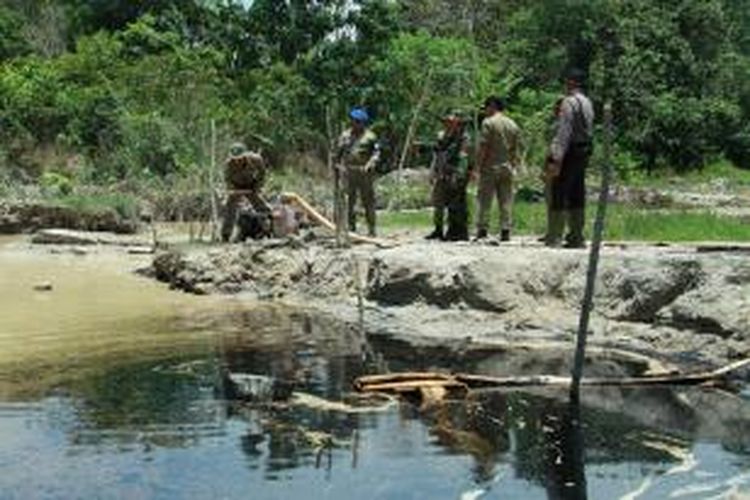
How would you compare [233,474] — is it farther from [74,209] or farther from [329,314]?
[74,209]

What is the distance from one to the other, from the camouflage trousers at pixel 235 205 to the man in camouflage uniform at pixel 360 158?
1.50m

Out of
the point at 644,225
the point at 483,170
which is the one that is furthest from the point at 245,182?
the point at 644,225

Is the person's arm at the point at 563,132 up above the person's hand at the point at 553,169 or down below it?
above

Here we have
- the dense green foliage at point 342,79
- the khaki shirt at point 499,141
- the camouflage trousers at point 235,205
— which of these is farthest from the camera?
the dense green foliage at point 342,79

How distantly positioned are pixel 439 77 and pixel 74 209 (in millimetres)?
10030

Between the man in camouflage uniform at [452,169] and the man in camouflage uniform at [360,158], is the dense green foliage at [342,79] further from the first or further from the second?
the man in camouflage uniform at [452,169]

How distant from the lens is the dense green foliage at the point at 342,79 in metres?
28.3

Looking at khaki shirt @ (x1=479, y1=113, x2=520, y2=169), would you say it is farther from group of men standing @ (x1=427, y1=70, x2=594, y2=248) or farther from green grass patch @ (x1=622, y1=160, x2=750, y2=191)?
green grass patch @ (x1=622, y1=160, x2=750, y2=191)

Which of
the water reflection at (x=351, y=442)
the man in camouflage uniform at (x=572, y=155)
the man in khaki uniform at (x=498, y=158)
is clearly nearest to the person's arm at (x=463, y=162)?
the man in khaki uniform at (x=498, y=158)

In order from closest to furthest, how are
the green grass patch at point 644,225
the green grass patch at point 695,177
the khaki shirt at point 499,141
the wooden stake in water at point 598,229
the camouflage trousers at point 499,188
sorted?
the wooden stake in water at point 598,229
the khaki shirt at point 499,141
the camouflage trousers at point 499,188
the green grass patch at point 644,225
the green grass patch at point 695,177

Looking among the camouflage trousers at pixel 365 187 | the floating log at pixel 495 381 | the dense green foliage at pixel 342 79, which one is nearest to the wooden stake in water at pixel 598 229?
the floating log at pixel 495 381

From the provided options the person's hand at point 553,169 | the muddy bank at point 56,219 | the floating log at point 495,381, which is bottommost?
the floating log at point 495,381

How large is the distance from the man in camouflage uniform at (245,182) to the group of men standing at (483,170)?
1 centimetres

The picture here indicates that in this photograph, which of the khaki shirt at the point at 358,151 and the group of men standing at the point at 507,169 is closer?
the group of men standing at the point at 507,169
